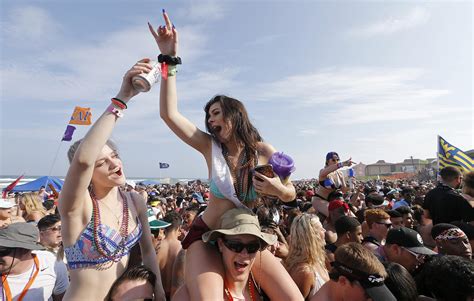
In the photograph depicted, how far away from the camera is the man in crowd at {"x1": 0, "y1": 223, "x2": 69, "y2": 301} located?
277cm

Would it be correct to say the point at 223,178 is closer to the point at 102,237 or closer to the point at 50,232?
the point at 102,237

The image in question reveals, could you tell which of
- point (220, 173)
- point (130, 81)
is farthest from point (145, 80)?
point (220, 173)

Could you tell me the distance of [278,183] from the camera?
2123mm

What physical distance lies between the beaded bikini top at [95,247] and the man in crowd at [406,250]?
9.08 feet

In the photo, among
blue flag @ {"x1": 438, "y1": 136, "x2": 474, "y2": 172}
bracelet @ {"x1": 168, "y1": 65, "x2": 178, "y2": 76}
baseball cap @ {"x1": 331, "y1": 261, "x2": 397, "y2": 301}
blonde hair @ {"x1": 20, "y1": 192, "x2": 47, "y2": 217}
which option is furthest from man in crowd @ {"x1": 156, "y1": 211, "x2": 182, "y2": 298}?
blue flag @ {"x1": 438, "y1": 136, "x2": 474, "y2": 172}

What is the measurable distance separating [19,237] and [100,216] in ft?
4.57

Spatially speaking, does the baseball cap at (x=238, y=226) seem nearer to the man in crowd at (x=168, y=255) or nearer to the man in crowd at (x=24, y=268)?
the man in crowd at (x=24, y=268)

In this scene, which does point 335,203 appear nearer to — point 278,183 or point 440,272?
point 440,272

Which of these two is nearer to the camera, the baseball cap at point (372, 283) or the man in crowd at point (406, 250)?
the baseball cap at point (372, 283)

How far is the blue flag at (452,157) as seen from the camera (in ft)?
33.1

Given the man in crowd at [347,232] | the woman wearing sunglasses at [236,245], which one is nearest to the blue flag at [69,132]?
the man in crowd at [347,232]

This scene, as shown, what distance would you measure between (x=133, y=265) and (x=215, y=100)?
1317 mm

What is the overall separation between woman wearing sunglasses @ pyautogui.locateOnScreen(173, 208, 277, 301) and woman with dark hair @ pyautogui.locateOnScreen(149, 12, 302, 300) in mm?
74

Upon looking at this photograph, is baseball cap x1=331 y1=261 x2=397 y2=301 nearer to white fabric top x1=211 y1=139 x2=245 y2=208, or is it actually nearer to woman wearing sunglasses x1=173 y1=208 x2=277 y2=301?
woman wearing sunglasses x1=173 y1=208 x2=277 y2=301
